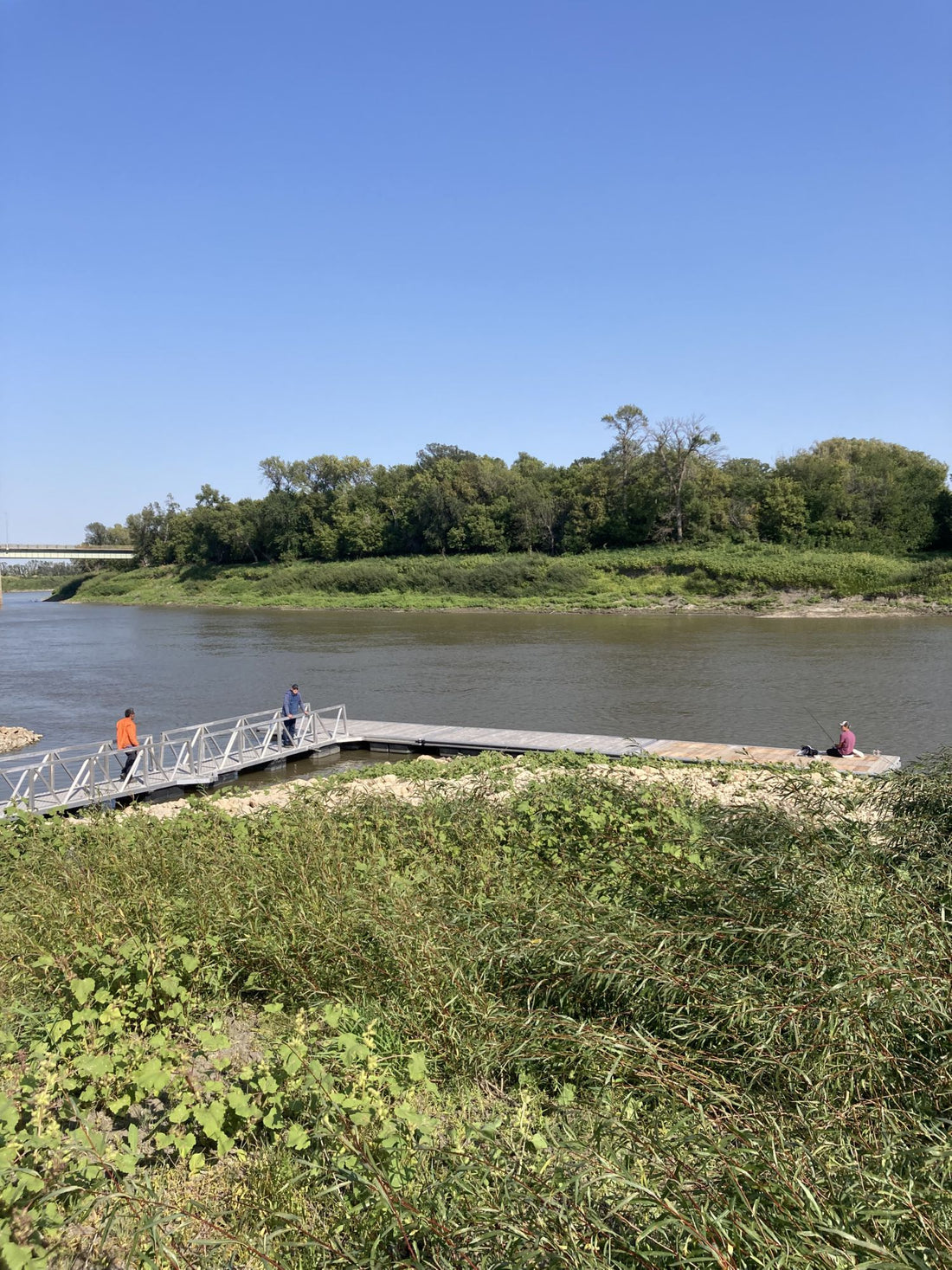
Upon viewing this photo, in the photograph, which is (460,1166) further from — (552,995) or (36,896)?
(36,896)

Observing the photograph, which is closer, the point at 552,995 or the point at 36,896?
the point at 552,995

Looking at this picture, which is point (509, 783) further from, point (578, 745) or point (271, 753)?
point (271, 753)

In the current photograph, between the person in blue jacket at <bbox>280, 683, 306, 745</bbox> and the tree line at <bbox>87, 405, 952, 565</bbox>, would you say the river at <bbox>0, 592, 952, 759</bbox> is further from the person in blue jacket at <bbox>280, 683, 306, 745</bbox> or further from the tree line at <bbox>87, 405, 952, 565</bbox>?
the tree line at <bbox>87, 405, 952, 565</bbox>

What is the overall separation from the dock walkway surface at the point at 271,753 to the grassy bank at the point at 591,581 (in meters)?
42.8

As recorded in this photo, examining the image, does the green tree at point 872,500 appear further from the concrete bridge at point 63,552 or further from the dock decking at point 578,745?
the concrete bridge at point 63,552

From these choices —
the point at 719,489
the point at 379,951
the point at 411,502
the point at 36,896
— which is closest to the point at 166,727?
the point at 36,896

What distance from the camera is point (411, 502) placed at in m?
93.3

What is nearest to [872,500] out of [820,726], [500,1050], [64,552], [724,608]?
[724,608]

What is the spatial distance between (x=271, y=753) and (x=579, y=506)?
66756mm

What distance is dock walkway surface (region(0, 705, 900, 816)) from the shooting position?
15203 mm

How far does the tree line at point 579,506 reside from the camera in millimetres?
71438

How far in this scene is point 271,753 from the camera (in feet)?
64.4

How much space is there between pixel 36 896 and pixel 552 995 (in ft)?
14.9

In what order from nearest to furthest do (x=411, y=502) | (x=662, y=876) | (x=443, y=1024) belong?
(x=443, y=1024), (x=662, y=876), (x=411, y=502)
